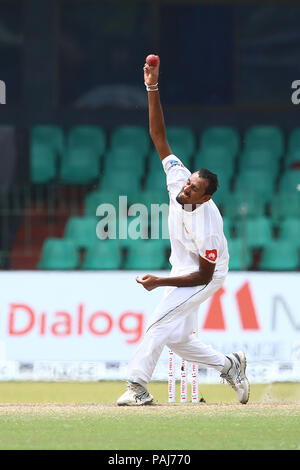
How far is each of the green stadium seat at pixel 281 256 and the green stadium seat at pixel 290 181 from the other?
1584 millimetres

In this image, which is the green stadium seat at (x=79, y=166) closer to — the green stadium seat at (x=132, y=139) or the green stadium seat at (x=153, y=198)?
the green stadium seat at (x=132, y=139)

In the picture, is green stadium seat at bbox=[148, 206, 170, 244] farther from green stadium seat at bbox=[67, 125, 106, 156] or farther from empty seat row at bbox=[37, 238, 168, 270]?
green stadium seat at bbox=[67, 125, 106, 156]

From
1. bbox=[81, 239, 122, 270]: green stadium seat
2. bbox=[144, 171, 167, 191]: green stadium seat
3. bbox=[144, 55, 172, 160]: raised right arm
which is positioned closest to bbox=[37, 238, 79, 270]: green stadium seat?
bbox=[81, 239, 122, 270]: green stadium seat

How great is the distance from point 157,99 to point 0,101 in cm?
1052

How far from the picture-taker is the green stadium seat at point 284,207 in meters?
16.2

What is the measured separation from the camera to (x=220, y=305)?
537 inches

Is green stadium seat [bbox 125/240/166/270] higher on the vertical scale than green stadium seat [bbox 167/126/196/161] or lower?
lower

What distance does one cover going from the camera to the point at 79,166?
63.7 ft

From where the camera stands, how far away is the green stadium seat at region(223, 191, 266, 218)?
15.1 metres

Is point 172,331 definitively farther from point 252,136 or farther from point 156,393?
point 252,136

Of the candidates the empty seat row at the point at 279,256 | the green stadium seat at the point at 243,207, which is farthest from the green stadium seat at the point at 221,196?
the empty seat row at the point at 279,256

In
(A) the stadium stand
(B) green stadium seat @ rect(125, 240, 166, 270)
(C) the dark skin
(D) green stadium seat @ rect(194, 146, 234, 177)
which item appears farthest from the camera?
(D) green stadium seat @ rect(194, 146, 234, 177)

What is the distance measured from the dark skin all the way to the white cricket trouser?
11 centimetres
